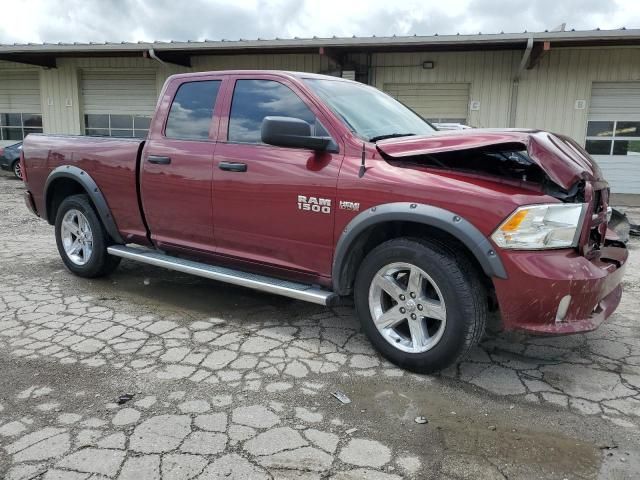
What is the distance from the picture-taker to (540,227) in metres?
2.94

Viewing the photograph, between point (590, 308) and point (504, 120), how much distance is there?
1206 cm

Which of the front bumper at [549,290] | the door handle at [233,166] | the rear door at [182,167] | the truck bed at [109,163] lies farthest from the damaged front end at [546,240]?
the truck bed at [109,163]

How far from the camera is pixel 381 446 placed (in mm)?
2650

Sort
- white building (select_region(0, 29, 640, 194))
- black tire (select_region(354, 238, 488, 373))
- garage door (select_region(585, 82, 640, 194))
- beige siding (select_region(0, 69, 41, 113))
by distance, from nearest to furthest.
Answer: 1. black tire (select_region(354, 238, 488, 373))
2. white building (select_region(0, 29, 640, 194))
3. garage door (select_region(585, 82, 640, 194))
4. beige siding (select_region(0, 69, 41, 113))

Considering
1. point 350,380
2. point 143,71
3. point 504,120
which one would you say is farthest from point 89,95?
point 350,380

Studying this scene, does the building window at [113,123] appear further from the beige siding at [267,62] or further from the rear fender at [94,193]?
the rear fender at [94,193]

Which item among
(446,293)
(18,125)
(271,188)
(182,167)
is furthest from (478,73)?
(18,125)

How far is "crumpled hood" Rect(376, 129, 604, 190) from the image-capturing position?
9.71 feet

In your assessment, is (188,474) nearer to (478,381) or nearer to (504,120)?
(478,381)

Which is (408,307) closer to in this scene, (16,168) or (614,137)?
(614,137)

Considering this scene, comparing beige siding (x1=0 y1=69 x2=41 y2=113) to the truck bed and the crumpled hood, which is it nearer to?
the truck bed

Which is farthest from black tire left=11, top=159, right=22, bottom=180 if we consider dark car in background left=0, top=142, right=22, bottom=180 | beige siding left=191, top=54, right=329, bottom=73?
beige siding left=191, top=54, right=329, bottom=73

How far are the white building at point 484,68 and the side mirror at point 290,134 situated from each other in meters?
9.65

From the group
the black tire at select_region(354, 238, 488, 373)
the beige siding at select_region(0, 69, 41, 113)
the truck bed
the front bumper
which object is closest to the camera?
the front bumper
